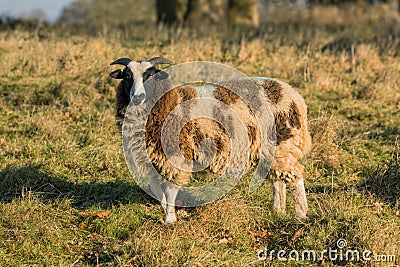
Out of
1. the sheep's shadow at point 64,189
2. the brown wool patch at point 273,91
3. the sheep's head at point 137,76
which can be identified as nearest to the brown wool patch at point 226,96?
the brown wool patch at point 273,91

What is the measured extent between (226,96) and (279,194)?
1.26 meters

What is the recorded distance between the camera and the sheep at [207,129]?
248 inches

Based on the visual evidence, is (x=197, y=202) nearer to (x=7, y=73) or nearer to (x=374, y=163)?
(x=374, y=163)

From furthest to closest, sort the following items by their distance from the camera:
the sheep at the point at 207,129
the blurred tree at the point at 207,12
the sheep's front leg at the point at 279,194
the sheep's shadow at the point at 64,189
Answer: the blurred tree at the point at 207,12 < the sheep's shadow at the point at 64,189 < the sheep's front leg at the point at 279,194 < the sheep at the point at 207,129

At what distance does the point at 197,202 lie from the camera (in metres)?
6.76

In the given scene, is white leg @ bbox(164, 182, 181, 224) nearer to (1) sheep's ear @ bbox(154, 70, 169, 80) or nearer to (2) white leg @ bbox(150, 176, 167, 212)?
(2) white leg @ bbox(150, 176, 167, 212)

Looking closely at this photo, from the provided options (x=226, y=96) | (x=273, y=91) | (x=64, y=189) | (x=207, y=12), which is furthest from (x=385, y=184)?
(x=207, y=12)

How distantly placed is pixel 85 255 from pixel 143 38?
793cm

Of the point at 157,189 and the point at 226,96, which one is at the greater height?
the point at 226,96

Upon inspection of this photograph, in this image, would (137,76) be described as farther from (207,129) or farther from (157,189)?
(157,189)

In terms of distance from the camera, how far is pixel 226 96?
6.41 meters

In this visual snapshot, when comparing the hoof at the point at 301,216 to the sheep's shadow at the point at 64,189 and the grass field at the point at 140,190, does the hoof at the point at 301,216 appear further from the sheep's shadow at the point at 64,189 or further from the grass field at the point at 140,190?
the sheep's shadow at the point at 64,189

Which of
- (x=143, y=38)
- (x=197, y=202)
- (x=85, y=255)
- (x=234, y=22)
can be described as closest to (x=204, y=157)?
(x=197, y=202)

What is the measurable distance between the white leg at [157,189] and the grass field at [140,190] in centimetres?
19
